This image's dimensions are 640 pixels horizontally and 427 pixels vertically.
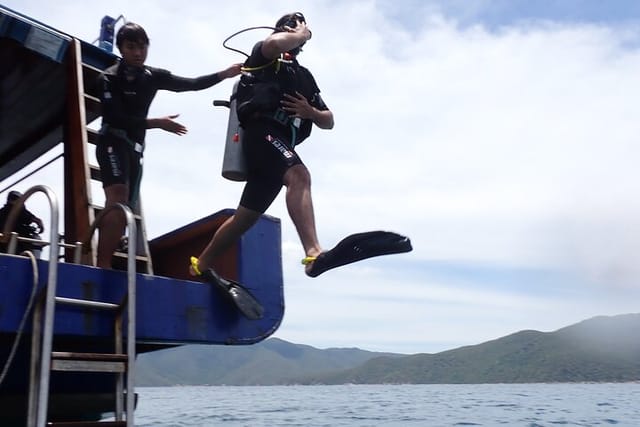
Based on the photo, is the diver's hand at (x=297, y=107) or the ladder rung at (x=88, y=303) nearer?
the ladder rung at (x=88, y=303)

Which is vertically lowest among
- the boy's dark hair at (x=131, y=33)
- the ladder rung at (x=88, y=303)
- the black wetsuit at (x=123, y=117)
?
the ladder rung at (x=88, y=303)

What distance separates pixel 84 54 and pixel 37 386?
3.77 metres

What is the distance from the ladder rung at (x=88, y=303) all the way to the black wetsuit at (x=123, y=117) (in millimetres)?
1218

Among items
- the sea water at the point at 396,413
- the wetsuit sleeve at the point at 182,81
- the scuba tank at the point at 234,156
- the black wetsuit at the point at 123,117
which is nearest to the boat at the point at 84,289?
the black wetsuit at the point at 123,117

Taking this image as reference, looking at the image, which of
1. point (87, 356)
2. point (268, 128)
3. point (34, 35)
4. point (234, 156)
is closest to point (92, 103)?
point (34, 35)

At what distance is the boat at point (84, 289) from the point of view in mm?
3578

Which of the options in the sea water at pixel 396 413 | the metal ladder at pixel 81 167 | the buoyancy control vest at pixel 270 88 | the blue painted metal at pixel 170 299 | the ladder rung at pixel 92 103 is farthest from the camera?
the sea water at pixel 396 413

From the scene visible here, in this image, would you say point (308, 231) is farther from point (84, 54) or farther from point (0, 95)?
point (0, 95)

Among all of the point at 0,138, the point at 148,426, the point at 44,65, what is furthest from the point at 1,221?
the point at 148,426

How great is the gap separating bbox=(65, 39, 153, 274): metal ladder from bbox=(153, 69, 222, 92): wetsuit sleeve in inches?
31.2

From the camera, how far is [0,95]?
7719 millimetres

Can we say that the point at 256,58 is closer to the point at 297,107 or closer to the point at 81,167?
the point at 297,107

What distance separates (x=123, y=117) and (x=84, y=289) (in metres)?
1.51

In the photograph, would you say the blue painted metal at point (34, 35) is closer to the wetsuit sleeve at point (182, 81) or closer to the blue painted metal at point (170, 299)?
the wetsuit sleeve at point (182, 81)
